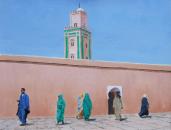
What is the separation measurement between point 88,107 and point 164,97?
232 inches

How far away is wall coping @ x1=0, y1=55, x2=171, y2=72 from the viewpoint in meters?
14.4

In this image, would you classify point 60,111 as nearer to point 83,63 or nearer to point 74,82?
point 74,82

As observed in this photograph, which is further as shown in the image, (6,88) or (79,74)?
(79,74)

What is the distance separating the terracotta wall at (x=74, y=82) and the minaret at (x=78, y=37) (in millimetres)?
31299

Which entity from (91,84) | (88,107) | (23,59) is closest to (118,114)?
(88,107)

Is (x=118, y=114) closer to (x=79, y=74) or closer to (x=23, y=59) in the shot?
(x=79, y=74)

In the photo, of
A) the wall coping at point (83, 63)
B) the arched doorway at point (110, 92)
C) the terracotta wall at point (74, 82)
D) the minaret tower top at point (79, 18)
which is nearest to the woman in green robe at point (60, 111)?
the terracotta wall at point (74, 82)

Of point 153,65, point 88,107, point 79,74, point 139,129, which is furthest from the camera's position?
point 153,65

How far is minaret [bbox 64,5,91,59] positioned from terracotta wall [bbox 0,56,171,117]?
31.3 m

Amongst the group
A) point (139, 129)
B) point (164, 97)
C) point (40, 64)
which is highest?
point (40, 64)

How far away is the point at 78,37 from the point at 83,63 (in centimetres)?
3306

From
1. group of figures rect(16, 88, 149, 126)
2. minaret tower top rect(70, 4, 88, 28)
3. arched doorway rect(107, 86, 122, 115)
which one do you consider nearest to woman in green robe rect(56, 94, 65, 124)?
group of figures rect(16, 88, 149, 126)

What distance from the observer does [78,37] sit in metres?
48.5

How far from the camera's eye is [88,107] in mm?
12695
